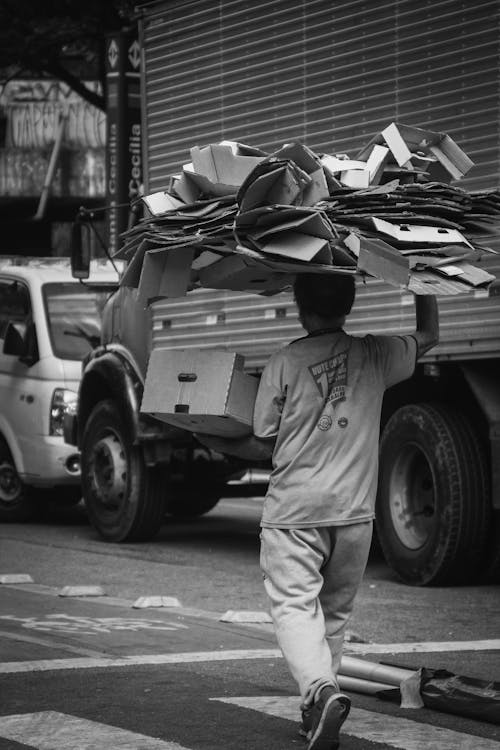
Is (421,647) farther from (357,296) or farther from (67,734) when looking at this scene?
(357,296)

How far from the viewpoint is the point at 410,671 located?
21.2ft

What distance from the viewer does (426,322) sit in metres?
6.05

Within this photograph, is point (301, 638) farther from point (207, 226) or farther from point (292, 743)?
point (207, 226)

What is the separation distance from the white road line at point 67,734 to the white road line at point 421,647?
2.30 meters

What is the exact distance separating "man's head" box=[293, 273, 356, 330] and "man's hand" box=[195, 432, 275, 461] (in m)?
0.45

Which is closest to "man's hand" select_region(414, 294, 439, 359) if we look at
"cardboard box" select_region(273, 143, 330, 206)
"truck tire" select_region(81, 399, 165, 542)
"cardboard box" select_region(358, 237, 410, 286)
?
"cardboard box" select_region(358, 237, 410, 286)

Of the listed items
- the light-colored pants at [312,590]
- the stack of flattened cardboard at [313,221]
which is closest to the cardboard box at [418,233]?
the stack of flattened cardboard at [313,221]

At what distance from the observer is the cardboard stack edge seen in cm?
552

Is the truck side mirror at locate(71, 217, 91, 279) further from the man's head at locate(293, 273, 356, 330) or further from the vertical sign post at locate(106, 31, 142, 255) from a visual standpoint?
the man's head at locate(293, 273, 356, 330)

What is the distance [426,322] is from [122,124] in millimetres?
13239

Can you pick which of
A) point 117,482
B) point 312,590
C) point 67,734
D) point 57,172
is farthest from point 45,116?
point 312,590

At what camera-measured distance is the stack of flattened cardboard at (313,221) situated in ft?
18.1

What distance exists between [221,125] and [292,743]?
6.95 m

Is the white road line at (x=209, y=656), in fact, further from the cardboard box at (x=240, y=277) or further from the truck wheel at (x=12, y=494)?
the truck wheel at (x=12, y=494)
